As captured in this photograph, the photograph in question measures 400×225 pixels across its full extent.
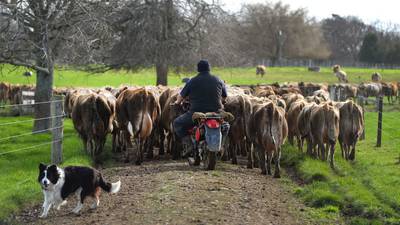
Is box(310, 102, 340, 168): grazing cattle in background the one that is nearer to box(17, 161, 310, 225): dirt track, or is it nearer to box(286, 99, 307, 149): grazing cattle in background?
box(286, 99, 307, 149): grazing cattle in background

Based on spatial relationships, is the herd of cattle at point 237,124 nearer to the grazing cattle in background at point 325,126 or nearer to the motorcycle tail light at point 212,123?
the grazing cattle in background at point 325,126

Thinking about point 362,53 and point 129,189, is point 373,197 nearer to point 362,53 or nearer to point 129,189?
point 129,189

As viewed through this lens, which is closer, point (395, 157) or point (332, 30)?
point (395, 157)

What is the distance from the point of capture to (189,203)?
9641 millimetres

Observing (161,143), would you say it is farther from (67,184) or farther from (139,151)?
(67,184)

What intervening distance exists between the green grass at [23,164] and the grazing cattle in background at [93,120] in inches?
13.7

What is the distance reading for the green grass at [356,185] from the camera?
10.1 metres

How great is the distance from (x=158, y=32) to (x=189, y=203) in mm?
25314

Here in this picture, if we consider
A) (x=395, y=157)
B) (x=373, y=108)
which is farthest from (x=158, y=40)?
(x=395, y=157)

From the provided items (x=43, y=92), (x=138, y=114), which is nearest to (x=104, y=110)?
(x=138, y=114)

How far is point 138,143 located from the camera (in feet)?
48.8

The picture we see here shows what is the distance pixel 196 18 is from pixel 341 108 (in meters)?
19.5

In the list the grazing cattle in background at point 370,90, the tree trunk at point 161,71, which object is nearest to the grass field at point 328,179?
the tree trunk at point 161,71

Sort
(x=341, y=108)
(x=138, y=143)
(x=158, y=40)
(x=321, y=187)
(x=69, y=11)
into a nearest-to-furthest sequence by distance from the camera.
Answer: (x=321, y=187) < (x=138, y=143) < (x=341, y=108) < (x=69, y=11) < (x=158, y=40)
